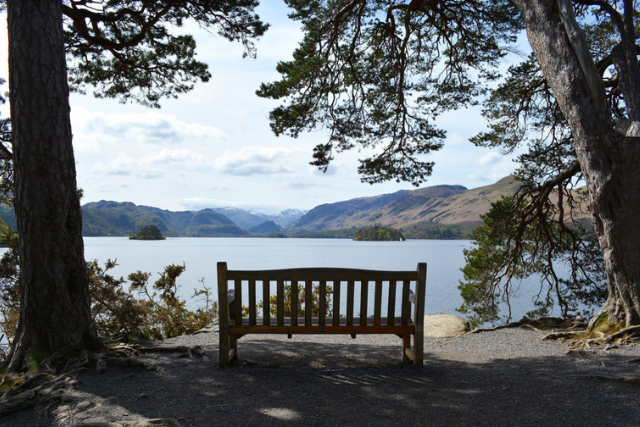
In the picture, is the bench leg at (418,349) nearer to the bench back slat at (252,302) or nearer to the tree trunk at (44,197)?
the bench back slat at (252,302)

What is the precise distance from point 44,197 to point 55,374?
1.75 m

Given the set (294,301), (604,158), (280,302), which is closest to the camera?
(280,302)

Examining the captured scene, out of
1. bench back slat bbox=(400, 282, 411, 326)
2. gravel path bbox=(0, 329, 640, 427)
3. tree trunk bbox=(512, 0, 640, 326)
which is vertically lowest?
gravel path bbox=(0, 329, 640, 427)

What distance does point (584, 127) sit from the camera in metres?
5.45

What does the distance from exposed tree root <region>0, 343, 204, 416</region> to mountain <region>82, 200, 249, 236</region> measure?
167 ft

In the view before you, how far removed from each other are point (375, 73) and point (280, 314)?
22.9 feet

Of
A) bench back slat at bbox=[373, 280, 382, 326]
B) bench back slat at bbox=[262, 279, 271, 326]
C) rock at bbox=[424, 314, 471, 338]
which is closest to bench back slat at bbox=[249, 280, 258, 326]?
bench back slat at bbox=[262, 279, 271, 326]

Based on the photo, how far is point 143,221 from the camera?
4082 inches

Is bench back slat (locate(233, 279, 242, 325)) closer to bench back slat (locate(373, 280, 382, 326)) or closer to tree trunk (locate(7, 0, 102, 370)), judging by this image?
bench back slat (locate(373, 280, 382, 326))

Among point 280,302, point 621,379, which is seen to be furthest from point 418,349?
point 621,379

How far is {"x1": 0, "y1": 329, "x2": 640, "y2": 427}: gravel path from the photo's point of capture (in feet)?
9.75

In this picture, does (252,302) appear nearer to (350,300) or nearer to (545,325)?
(350,300)

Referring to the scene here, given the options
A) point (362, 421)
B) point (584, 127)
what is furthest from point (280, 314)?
point (584, 127)

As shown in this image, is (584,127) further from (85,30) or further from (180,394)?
(85,30)
